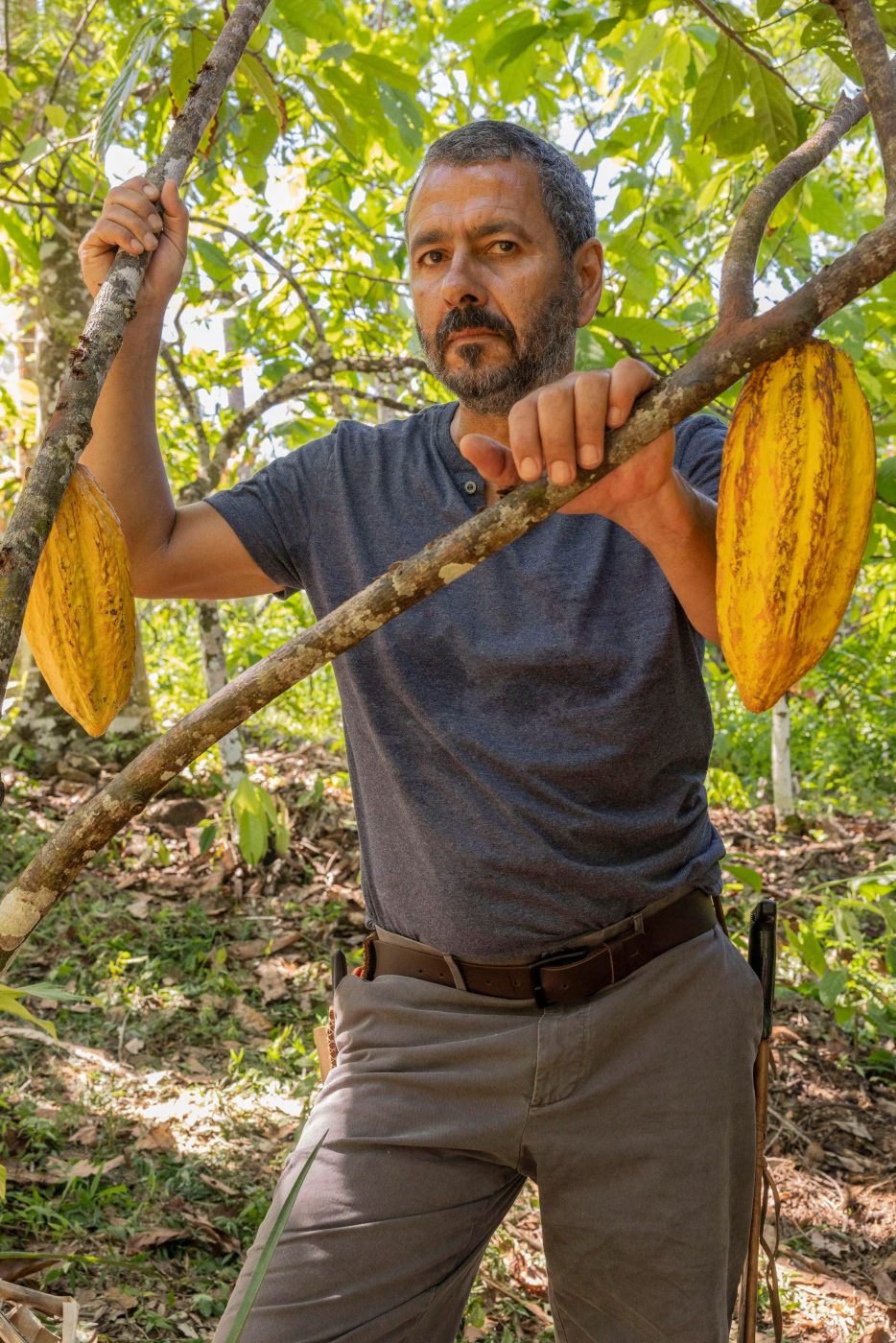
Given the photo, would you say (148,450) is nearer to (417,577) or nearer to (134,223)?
(134,223)

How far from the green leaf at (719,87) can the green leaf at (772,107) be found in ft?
0.13

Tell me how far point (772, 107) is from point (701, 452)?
20.1 inches

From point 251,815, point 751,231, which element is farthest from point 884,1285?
point 751,231

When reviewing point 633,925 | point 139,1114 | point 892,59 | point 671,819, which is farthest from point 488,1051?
point 139,1114

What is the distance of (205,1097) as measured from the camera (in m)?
2.76

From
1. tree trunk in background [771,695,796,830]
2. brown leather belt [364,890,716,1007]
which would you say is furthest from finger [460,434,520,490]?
tree trunk in background [771,695,796,830]

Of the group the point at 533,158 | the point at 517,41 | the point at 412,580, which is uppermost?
the point at 517,41

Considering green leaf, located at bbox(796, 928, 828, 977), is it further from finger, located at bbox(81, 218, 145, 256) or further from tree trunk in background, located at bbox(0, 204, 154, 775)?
tree trunk in background, located at bbox(0, 204, 154, 775)

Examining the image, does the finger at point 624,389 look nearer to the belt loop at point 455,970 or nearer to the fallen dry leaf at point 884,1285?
the belt loop at point 455,970

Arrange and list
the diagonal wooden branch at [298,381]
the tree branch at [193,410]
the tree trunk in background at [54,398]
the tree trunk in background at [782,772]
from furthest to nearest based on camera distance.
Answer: the tree trunk in background at [782,772], the tree trunk in background at [54,398], the tree branch at [193,410], the diagonal wooden branch at [298,381]

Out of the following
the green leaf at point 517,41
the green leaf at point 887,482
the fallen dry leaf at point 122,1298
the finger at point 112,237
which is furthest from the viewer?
the green leaf at point 517,41

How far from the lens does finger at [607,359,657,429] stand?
2.55 ft

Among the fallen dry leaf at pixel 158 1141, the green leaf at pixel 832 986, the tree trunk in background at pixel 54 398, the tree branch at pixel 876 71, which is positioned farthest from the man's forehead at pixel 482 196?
the tree trunk in background at pixel 54 398

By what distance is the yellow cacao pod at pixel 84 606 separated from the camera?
896mm
